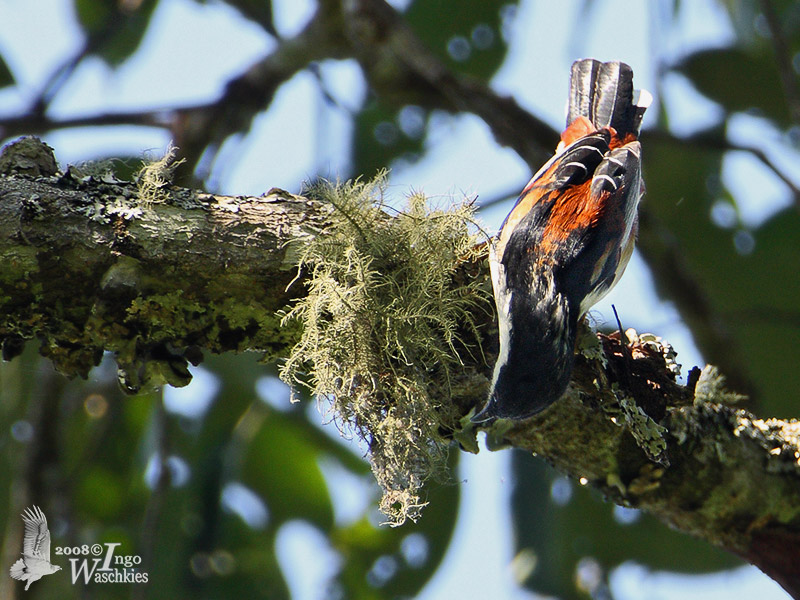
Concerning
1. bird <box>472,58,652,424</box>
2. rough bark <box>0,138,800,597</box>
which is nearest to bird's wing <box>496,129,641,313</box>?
bird <box>472,58,652,424</box>

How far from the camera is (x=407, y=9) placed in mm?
5195

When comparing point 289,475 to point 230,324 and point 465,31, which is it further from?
point 465,31

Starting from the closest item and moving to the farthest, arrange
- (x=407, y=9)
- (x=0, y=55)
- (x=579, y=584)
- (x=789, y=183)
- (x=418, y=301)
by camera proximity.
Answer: (x=418, y=301)
(x=789, y=183)
(x=0, y=55)
(x=579, y=584)
(x=407, y=9)

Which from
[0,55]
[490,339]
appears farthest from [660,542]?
[0,55]

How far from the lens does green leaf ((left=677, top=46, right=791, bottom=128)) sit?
494 cm

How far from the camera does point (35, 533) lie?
3453 mm

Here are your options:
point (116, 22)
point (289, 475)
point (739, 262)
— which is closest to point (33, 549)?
point (289, 475)

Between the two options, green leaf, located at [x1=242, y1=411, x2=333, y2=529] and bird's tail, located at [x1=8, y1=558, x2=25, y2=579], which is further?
green leaf, located at [x1=242, y1=411, x2=333, y2=529]

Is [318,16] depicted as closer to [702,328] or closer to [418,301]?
A: [702,328]

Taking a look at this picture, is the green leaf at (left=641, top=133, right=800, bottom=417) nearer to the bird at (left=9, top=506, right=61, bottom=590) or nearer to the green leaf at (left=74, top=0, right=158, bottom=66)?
the green leaf at (left=74, top=0, right=158, bottom=66)

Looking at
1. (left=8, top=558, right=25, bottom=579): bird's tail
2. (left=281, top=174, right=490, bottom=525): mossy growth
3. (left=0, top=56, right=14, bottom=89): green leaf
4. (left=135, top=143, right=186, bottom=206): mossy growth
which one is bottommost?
(left=281, top=174, right=490, bottom=525): mossy growth

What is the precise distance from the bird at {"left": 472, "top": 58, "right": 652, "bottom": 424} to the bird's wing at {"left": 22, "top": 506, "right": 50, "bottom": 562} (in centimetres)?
220

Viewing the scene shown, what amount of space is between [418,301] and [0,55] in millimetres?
3257

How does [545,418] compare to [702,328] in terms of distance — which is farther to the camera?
[702,328]
